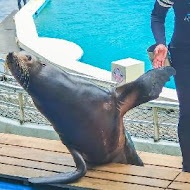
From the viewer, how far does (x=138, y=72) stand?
6.54 m

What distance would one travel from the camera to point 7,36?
38.2 feet

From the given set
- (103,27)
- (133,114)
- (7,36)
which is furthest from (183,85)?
(103,27)

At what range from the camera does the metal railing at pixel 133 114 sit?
17.7 feet

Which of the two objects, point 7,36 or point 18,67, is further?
point 7,36

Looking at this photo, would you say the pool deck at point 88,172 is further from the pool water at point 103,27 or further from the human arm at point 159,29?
the pool water at point 103,27

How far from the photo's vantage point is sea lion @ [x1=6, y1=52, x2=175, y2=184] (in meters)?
3.95

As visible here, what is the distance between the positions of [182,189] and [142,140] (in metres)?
1.76

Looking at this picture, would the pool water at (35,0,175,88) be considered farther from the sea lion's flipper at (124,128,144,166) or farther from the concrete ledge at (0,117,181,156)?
the sea lion's flipper at (124,128,144,166)

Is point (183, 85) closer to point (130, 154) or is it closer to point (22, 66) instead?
point (130, 154)

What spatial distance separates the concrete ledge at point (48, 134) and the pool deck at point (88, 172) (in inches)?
28.9

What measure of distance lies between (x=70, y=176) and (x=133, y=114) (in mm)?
2004

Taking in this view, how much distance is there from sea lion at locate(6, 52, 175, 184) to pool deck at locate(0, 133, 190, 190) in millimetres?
127

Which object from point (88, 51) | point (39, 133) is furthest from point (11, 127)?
point (88, 51)

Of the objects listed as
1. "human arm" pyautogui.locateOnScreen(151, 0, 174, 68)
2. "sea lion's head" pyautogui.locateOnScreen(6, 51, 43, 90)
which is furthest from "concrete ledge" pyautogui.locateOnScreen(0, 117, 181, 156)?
"sea lion's head" pyautogui.locateOnScreen(6, 51, 43, 90)
